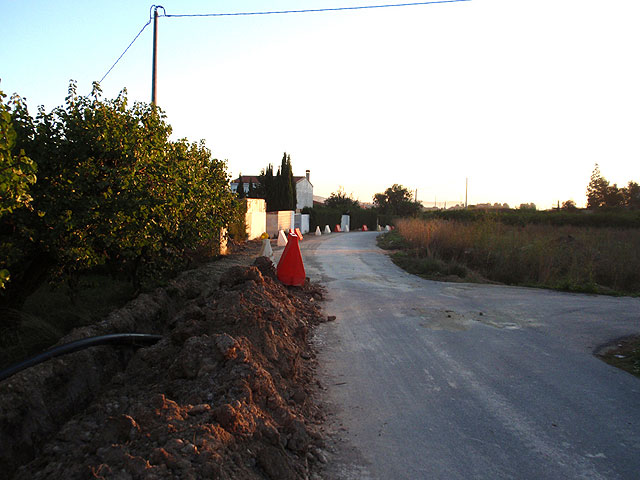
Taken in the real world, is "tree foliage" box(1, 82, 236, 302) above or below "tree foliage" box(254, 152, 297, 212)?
below

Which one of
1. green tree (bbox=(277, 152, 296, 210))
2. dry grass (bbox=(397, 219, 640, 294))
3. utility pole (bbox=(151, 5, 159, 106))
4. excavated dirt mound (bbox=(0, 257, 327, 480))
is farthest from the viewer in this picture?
green tree (bbox=(277, 152, 296, 210))

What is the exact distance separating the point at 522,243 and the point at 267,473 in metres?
15.5

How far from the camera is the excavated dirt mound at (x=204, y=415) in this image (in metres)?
2.87

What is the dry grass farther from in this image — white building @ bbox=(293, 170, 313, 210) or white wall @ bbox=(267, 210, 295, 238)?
white building @ bbox=(293, 170, 313, 210)

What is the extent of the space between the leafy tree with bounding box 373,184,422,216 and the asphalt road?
65.4 metres

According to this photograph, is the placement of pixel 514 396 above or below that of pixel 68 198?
below

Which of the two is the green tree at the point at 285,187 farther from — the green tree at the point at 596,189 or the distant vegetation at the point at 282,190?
the green tree at the point at 596,189

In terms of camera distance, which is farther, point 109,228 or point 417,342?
point 417,342

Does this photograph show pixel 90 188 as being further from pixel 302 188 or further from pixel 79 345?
pixel 302 188

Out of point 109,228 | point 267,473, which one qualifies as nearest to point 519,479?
point 267,473

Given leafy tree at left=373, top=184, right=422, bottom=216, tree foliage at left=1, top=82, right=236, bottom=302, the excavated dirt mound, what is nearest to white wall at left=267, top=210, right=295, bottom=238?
tree foliage at left=1, top=82, right=236, bottom=302

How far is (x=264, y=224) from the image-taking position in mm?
28297

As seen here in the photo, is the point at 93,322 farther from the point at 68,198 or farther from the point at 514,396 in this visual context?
the point at 514,396

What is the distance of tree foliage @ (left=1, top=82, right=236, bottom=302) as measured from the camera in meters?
5.70
